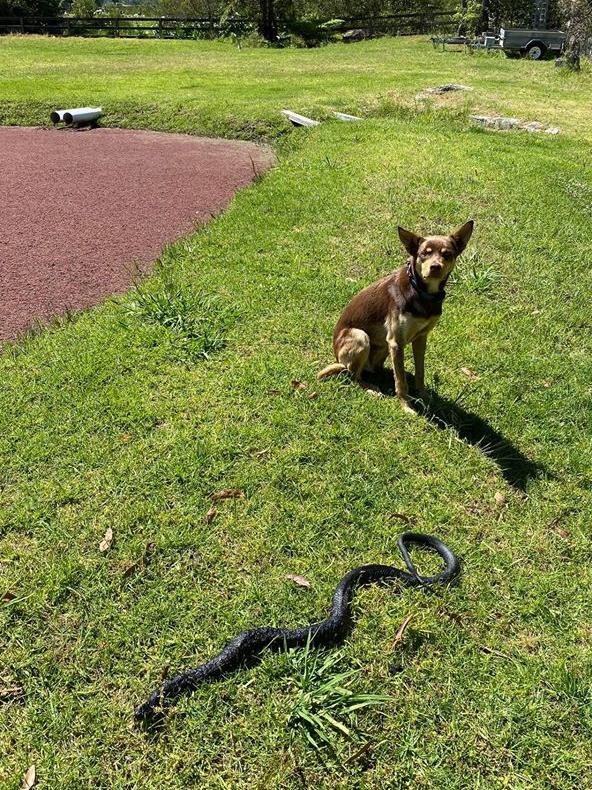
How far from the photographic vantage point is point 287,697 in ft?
8.39

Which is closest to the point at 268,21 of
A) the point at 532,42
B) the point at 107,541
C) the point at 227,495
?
the point at 532,42

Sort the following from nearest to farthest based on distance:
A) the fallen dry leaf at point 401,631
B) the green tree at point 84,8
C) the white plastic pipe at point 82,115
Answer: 1. the fallen dry leaf at point 401,631
2. the white plastic pipe at point 82,115
3. the green tree at point 84,8

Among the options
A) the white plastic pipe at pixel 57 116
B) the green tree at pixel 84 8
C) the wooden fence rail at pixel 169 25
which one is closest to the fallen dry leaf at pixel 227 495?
the white plastic pipe at pixel 57 116

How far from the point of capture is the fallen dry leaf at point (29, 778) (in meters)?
2.27

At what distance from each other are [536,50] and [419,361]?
89.4 ft

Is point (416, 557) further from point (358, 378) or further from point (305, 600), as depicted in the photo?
point (358, 378)

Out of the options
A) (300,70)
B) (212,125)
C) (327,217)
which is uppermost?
(300,70)

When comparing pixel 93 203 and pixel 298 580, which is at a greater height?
pixel 93 203

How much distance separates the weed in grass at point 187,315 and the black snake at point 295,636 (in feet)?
8.04

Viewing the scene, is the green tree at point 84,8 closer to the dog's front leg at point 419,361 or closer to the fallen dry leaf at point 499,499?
the dog's front leg at point 419,361

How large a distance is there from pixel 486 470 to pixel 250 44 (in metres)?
31.1

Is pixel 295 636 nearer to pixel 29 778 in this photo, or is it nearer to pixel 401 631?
pixel 401 631

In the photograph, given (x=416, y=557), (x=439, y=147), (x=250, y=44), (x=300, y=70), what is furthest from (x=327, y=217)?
(x=250, y=44)

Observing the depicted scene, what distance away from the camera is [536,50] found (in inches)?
1006
